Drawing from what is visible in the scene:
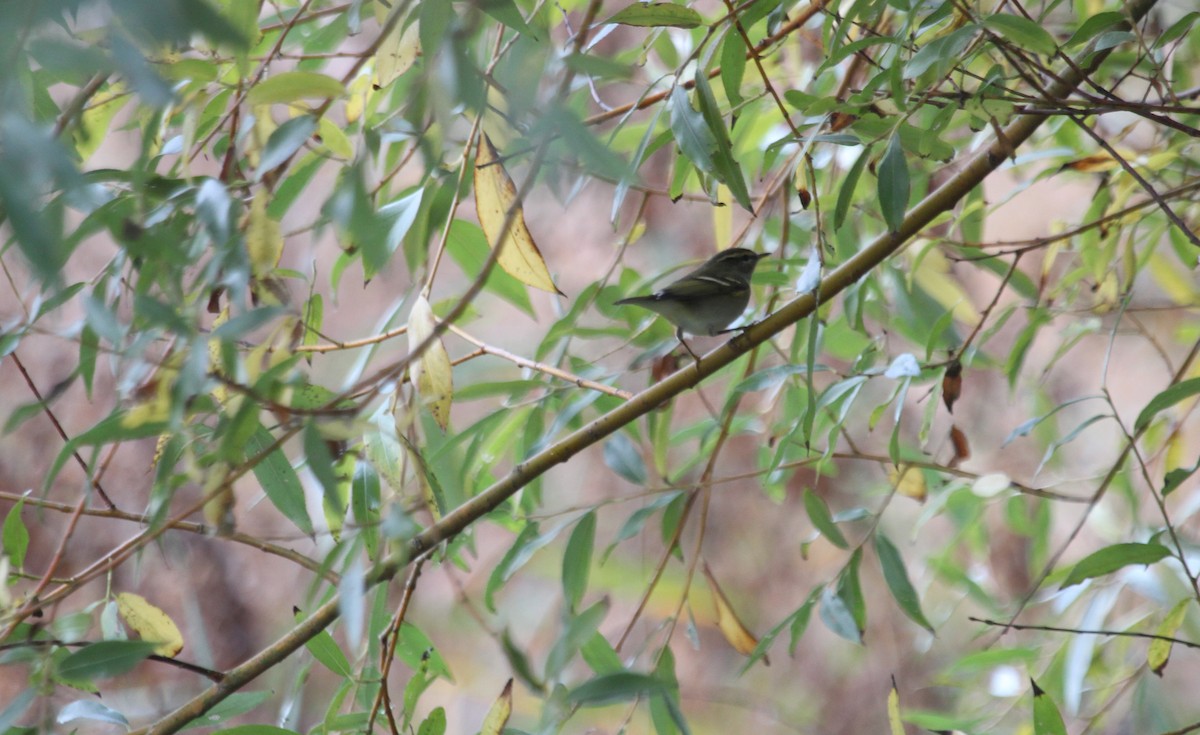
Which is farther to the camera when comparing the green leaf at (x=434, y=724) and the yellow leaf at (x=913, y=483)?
the yellow leaf at (x=913, y=483)

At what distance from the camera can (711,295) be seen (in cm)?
273

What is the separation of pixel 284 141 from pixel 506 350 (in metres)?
1.26

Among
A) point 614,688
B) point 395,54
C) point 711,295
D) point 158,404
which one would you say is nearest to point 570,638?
point 614,688

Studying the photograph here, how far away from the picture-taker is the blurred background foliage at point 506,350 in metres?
1.03

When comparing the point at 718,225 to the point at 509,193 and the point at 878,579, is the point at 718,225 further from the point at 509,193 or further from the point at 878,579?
the point at 878,579

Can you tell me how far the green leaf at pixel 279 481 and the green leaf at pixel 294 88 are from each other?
54cm

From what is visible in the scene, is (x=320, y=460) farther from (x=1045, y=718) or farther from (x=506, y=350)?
(x=506, y=350)

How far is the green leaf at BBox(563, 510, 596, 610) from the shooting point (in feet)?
5.92

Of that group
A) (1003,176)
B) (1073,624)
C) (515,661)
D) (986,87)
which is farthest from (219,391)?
(1003,176)

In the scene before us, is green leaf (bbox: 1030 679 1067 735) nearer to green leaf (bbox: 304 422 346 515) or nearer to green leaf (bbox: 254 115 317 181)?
green leaf (bbox: 304 422 346 515)

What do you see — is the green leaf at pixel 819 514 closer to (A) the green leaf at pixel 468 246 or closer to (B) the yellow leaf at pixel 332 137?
(A) the green leaf at pixel 468 246

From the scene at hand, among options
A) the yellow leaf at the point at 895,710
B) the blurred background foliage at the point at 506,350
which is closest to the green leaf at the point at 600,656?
the blurred background foliage at the point at 506,350

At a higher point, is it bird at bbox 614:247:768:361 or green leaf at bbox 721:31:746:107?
green leaf at bbox 721:31:746:107

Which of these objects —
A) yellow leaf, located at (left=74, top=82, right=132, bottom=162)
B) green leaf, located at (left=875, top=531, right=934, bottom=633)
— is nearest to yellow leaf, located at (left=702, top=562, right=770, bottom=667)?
green leaf, located at (left=875, top=531, right=934, bottom=633)
